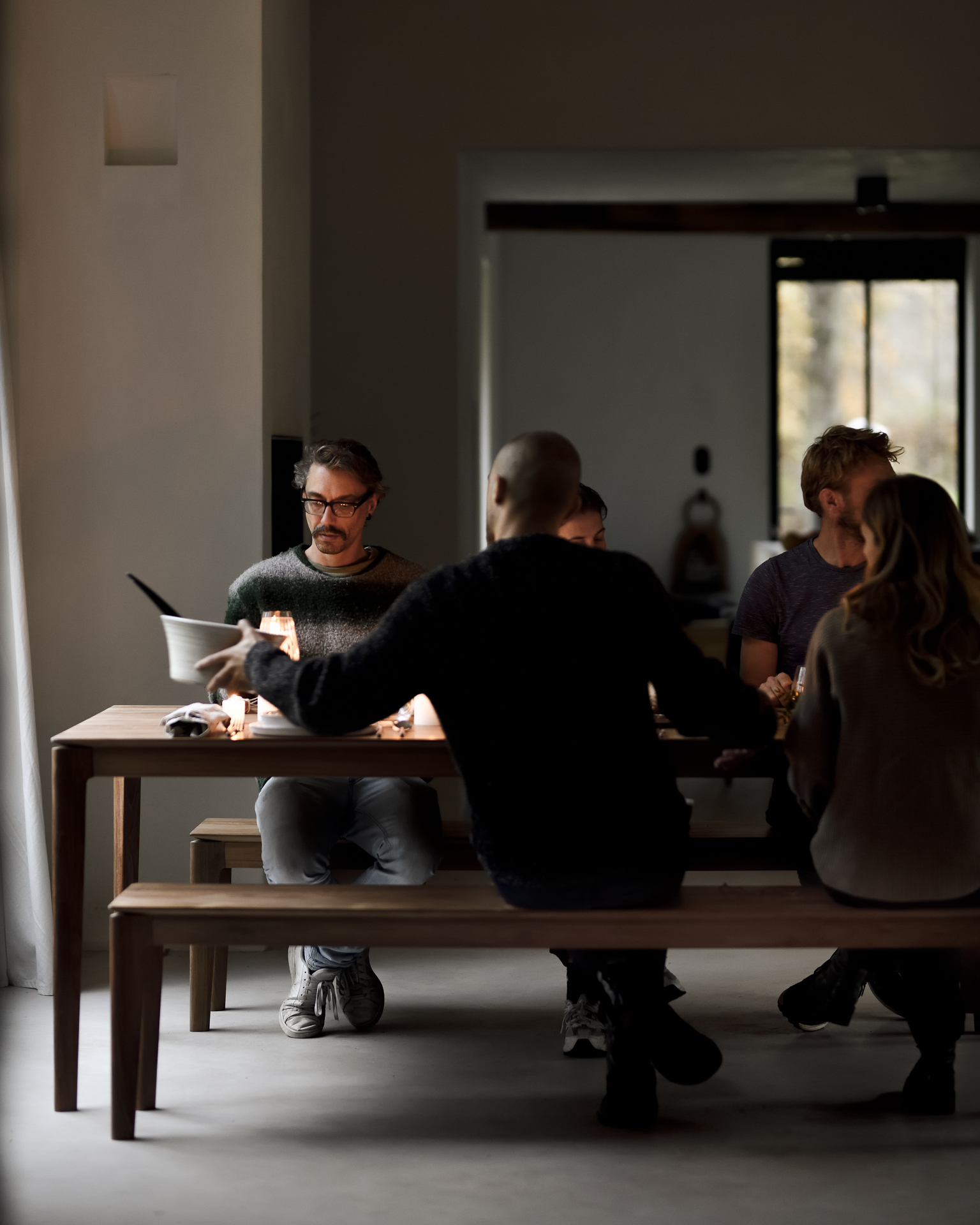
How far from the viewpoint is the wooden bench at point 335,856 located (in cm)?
329

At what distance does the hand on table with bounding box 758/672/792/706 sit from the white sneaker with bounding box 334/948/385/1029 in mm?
1111

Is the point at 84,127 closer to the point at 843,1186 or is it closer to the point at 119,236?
the point at 119,236

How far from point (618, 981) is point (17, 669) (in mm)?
1830

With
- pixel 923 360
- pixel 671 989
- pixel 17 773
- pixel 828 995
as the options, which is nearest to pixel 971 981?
pixel 828 995

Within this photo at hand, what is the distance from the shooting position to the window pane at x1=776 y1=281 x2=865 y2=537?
39.2ft

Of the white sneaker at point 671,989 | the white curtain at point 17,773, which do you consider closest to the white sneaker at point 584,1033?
the white sneaker at point 671,989

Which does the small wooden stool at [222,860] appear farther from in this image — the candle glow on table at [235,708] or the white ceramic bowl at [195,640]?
the white ceramic bowl at [195,640]

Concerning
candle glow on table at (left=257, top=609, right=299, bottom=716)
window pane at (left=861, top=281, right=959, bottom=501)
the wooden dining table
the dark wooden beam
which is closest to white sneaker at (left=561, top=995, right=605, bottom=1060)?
the wooden dining table

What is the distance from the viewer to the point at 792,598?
3402 millimetres

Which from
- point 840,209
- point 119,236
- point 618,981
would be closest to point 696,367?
point 840,209

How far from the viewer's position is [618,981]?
261 centimetres

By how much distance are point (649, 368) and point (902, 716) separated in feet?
30.8

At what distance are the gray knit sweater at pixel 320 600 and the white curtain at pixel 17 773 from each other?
0.62 meters

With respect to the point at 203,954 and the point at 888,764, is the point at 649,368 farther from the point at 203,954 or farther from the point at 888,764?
the point at 888,764
